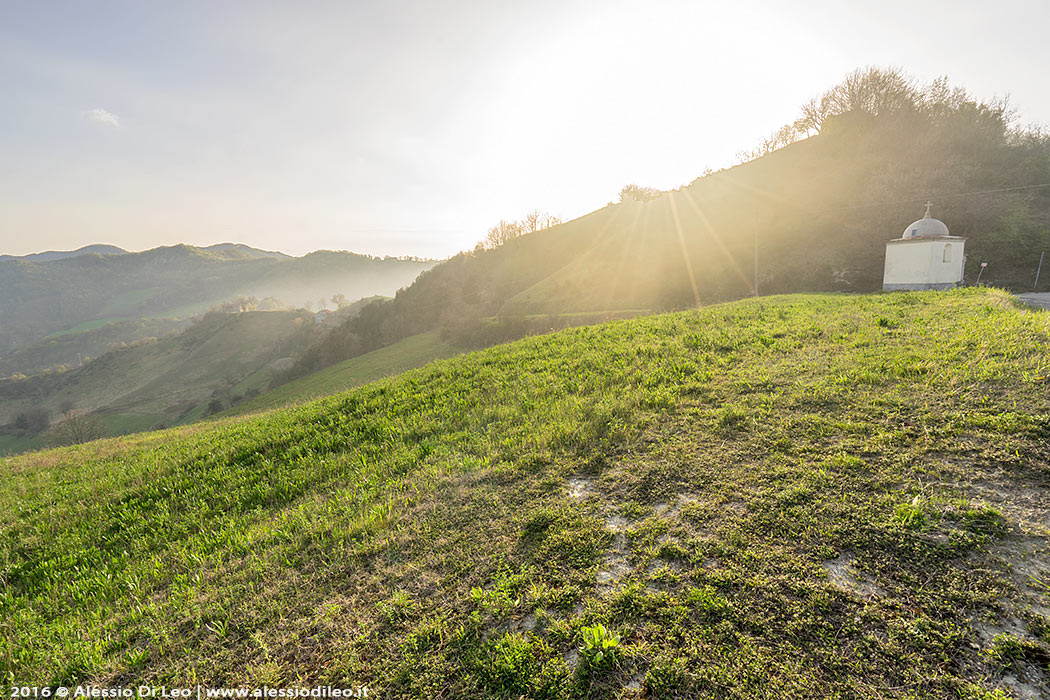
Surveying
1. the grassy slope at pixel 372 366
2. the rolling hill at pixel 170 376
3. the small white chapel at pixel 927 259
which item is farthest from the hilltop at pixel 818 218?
the rolling hill at pixel 170 376

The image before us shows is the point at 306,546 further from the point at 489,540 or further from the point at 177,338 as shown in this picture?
the point at 177,338

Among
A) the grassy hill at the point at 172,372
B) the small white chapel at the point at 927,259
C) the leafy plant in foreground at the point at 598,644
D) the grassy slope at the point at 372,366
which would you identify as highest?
the small white chapel at the point at 927,259

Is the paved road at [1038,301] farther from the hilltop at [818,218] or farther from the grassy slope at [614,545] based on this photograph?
the grassy slope at [614,545]

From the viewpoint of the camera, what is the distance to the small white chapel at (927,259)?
93.8ft

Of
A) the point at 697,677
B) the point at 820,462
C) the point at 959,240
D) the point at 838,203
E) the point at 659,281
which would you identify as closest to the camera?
the point at 697,677

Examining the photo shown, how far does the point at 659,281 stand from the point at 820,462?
5225 cm

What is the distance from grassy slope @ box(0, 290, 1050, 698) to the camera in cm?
310

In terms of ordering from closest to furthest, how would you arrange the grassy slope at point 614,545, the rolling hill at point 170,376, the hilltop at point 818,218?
the grassy slope at point 614,545, the hilltop at point 818,218, the rolling hill at point 170,376

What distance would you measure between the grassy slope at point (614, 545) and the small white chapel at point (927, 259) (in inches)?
1085

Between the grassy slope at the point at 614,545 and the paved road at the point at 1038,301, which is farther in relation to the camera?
the paved road at the point at 1038,301

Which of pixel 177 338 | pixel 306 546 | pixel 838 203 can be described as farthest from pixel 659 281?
pixel 177 338

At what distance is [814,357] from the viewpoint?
915cm

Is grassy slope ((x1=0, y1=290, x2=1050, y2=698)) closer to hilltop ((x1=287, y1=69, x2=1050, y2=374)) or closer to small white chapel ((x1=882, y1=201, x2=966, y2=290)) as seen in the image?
small white chapel ((x1=882, y1=201, x2=966, y2=290))

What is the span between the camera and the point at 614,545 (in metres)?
4.46
